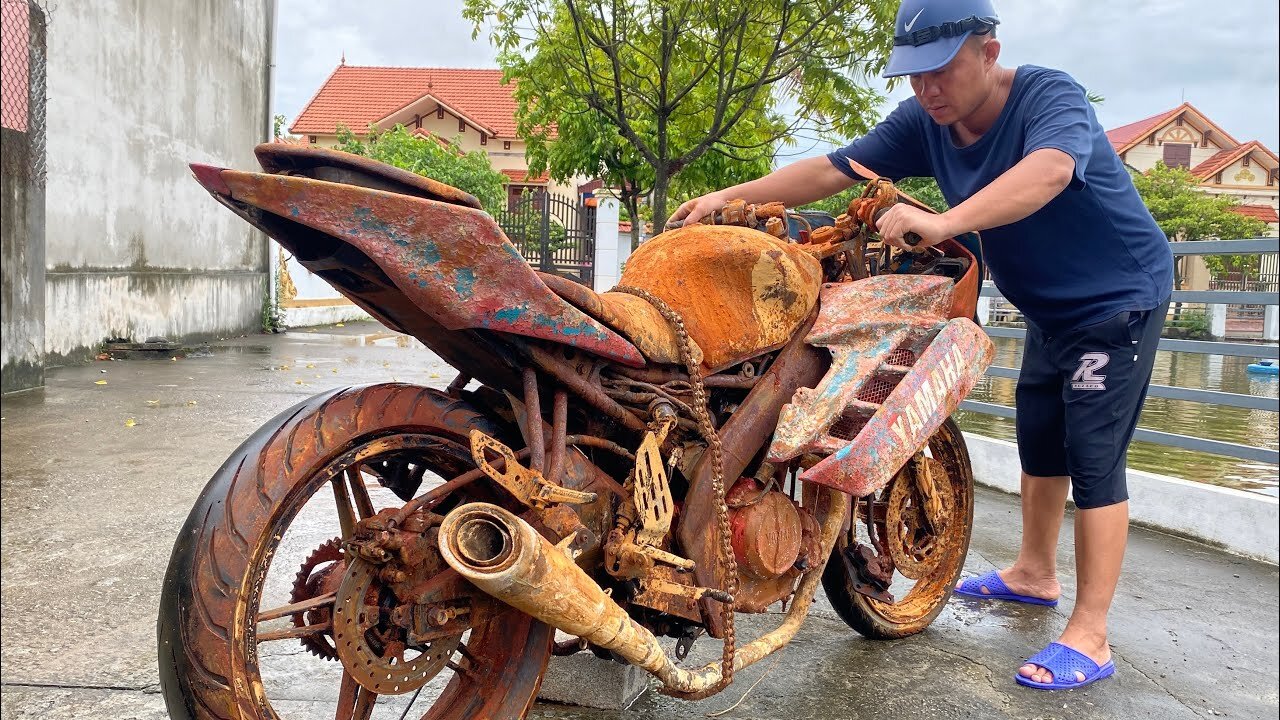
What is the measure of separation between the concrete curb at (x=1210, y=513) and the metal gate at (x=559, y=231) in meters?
→ 13.8

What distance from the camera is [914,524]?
322 centimetres

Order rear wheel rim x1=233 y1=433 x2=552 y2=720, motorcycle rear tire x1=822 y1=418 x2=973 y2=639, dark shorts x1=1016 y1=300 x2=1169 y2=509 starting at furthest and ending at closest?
motorcycle rear tire x1=822 y1=418 x2=973 y2=639, dark shorts x1=1016 y1=300 x2=1169 y2=509, rear wheel rim x1=233 y1=433 x2=552 y2=720

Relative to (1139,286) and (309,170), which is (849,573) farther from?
(309,170)

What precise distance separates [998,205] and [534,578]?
1.56 m

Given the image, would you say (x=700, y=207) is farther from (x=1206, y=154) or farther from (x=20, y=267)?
(x=1206, y=154)

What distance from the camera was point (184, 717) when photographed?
5.25 feet

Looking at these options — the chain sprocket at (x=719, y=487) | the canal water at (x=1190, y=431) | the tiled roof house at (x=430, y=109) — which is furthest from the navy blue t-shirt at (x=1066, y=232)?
the tiled roof house at (x=430, y=109)

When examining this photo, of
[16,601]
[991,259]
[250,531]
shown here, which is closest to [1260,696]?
[991,259]

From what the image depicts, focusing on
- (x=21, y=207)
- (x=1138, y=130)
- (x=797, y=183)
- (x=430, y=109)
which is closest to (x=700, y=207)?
(x=797, y=183)

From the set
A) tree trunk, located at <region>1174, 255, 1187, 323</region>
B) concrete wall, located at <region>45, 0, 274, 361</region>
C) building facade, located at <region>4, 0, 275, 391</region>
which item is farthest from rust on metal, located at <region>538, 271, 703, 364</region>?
concrete wall, located at <region>45, 0, 274, 361</region>

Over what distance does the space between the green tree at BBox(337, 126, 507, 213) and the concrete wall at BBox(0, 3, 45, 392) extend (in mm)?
16520

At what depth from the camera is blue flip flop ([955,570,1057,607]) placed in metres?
3.63

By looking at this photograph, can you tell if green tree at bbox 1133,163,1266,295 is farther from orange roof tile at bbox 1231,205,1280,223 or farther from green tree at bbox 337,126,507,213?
green tree at bbox 337,126,507,213

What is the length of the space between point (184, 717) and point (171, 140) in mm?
11315
